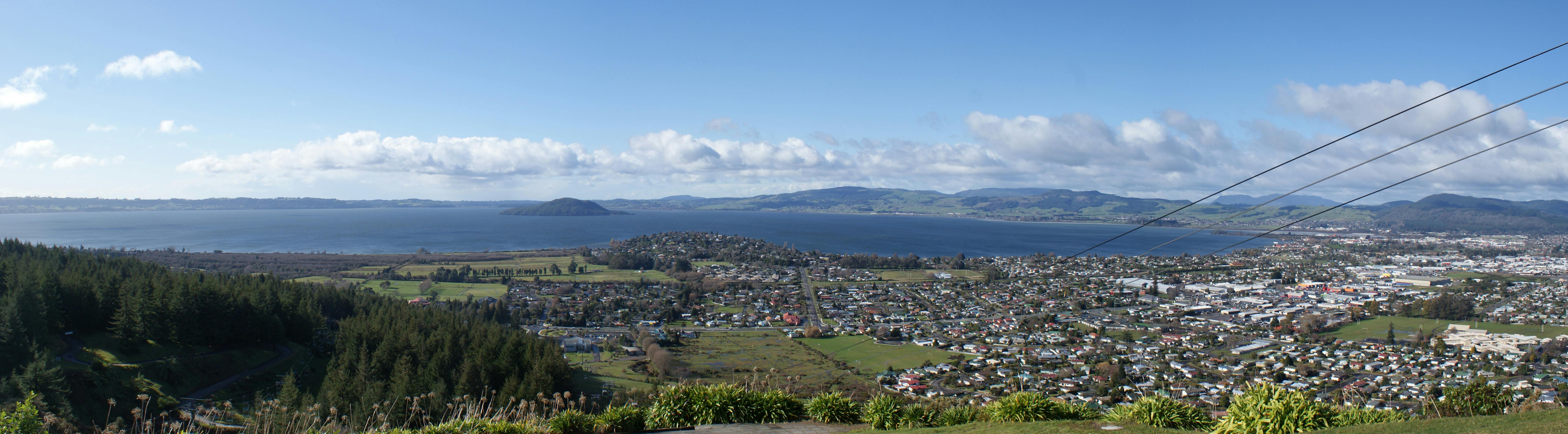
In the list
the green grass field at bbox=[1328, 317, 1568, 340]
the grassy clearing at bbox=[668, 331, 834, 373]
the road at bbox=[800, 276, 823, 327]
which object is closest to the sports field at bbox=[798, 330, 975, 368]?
the grassy clearing at bbox=[668, 331, 834, 373]

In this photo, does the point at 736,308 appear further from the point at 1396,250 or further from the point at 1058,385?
the point at 1396,250

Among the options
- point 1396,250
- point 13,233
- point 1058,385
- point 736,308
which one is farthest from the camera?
point 13,233

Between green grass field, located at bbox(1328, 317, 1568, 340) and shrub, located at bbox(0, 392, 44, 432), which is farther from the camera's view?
green grass field, located at bbox(1328, 317, 1568, 340)

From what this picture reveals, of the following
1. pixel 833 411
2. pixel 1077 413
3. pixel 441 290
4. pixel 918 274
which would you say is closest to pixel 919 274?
pixel 918 274

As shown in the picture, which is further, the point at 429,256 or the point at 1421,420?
the point at 429,256

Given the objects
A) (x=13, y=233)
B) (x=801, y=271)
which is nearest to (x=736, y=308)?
(x=801, y=271)

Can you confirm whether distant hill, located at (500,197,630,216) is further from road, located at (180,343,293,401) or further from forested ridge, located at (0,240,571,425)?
road, located at (180,343,293,401)
